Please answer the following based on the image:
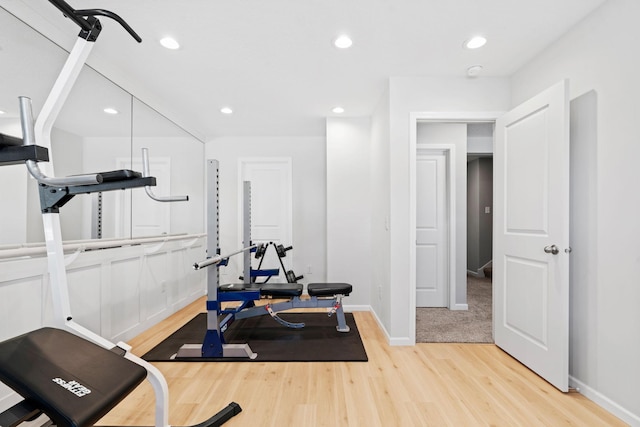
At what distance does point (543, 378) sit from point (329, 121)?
10.5 feet

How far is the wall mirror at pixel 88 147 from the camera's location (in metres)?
1.64

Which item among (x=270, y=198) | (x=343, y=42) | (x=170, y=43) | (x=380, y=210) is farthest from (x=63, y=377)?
(x=270, y=198)

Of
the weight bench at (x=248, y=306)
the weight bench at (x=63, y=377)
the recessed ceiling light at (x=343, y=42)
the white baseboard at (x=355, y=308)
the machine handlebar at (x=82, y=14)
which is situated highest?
the recessed ceiling light at (x=343, y=42)

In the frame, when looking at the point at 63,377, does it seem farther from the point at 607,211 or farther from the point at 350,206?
the point at 350,206

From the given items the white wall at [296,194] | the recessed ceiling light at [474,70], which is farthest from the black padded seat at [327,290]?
the recessed ceiling light at [474,70]

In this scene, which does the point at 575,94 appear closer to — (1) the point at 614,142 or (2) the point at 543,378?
(1) the point at 614,142

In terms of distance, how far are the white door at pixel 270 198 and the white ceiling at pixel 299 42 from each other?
4.41ft

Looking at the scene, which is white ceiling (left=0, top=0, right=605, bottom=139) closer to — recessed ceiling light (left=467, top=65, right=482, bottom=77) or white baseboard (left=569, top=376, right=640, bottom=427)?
recessed ceiling light (left=467, top=65, right=482, bottom=77)

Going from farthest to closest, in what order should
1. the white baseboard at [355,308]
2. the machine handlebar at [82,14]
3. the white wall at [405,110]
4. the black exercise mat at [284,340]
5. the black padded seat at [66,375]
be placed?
the white baseboard at [355,308] → the white wall at [405,110] → the black exercise mat at [284,340] → the machine handlebar at [82,14] → the black padded seat at [66,375]

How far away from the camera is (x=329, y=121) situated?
143 inches

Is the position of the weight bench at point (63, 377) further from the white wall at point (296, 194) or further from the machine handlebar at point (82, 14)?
the white wall at point (296, 194)

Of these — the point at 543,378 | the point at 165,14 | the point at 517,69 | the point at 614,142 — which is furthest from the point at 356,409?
the point at 517,69

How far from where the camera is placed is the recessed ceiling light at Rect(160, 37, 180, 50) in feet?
6.77

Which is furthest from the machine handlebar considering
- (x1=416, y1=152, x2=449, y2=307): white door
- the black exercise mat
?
(x1=416, y1=152, x2=449, y2=307): white door
